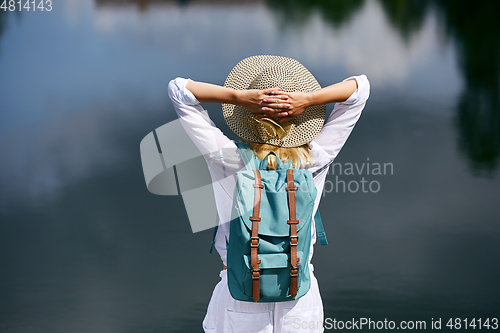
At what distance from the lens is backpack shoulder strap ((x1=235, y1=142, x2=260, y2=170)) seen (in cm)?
118

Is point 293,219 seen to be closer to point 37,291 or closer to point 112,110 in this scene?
point 37,291

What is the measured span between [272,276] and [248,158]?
0.28m

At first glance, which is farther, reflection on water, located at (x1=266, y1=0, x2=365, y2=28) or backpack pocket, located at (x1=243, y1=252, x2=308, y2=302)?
reflection on water, located at (x1=266, y1=0, x2=365, y2=28)

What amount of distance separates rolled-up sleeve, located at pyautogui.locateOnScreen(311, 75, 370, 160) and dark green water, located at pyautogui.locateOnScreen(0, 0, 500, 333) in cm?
151

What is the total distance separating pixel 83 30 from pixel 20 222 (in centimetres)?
126

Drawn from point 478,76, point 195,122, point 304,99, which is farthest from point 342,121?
point 478,76

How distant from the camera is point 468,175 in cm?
322

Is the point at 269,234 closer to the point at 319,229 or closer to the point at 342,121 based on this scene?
the point at 319,229

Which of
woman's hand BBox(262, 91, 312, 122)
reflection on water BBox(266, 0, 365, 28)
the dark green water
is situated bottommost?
the dark green water

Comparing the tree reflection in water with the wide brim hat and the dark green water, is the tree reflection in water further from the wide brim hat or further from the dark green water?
the wide brim hat

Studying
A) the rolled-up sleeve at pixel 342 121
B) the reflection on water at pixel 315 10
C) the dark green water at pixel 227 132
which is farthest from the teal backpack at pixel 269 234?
the reflection on water at pixel 315 10

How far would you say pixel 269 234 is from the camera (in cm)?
111

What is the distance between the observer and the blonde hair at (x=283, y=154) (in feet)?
3.87

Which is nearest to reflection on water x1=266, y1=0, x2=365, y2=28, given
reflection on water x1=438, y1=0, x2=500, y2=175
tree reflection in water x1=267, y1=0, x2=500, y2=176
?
tree reflection in water x1=267, y1=0, x2=500, y2=176
